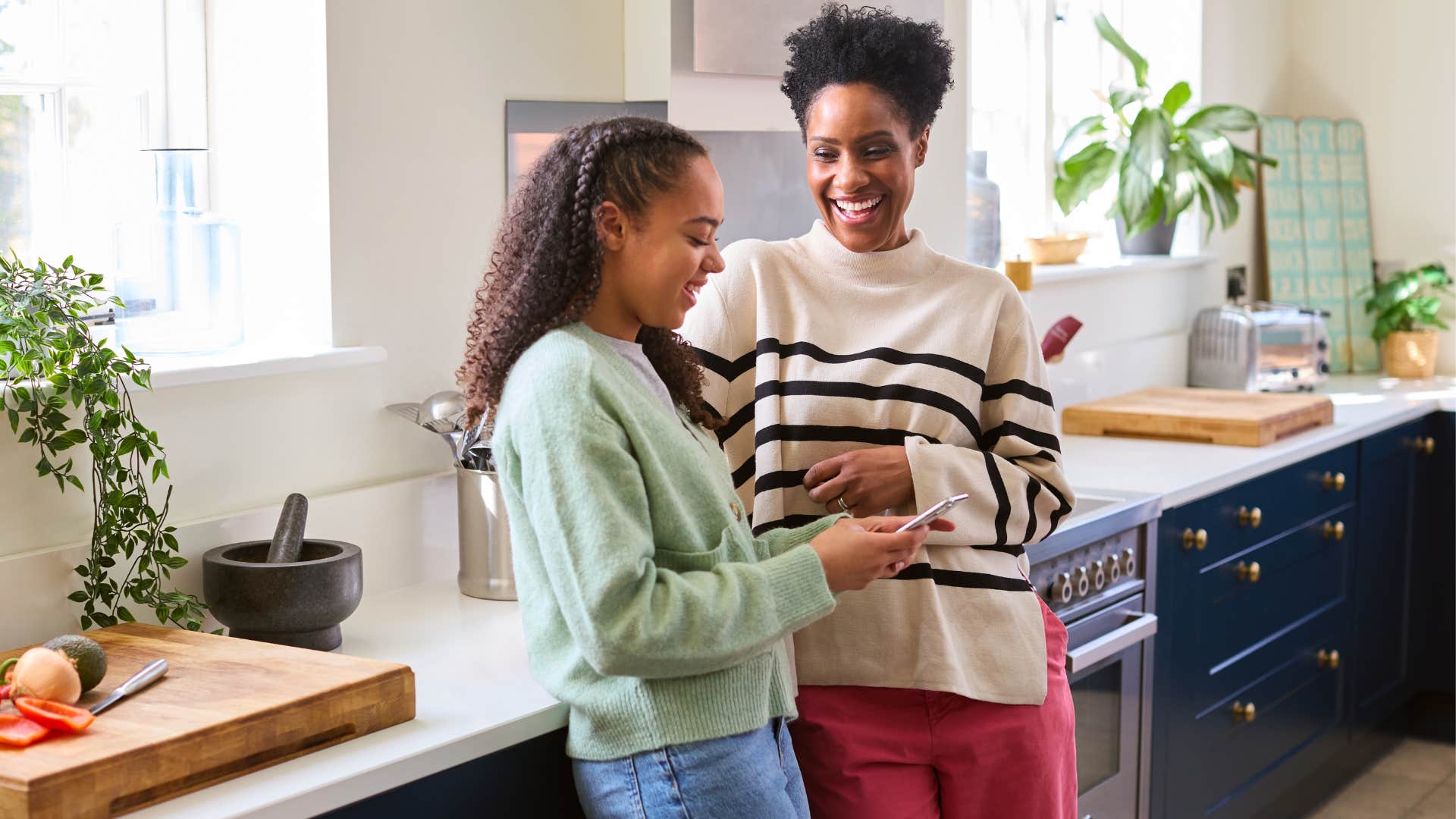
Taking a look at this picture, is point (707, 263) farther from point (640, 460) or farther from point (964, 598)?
point (964, 598)

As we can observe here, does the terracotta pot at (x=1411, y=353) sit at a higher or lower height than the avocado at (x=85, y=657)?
higher

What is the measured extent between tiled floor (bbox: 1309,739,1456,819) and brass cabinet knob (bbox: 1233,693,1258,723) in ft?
2.04

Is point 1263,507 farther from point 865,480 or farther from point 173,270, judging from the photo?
point 173,270

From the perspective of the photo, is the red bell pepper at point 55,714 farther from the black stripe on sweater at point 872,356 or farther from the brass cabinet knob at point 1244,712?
the brass cabinet knob at point 1244,712

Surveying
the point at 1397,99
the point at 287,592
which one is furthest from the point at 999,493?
the point at 1397,99

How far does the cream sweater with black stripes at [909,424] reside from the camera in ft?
5.53

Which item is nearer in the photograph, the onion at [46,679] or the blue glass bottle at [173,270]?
the onion at [46,679]

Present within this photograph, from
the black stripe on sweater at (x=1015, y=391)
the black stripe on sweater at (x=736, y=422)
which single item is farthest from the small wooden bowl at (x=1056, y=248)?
the black stripe on sweater at (x=736, y=422)

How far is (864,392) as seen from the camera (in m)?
1.71

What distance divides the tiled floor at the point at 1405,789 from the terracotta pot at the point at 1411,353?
108cm

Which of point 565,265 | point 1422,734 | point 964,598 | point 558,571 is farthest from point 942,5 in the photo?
point 1422,734

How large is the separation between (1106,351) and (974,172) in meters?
0.69

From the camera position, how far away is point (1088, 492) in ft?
9.08

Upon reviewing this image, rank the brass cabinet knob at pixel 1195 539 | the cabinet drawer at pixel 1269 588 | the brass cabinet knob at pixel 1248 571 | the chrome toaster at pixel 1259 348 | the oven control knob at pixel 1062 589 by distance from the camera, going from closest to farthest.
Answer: the oven control knob at pixel 1062 589, the brass cabinet knob at pixel 1195 539, the cabinet drawer at pixel 1269 588, the brass cabinet knob at pixel 1248 571, the chrome toaster at pixel 1259 348
